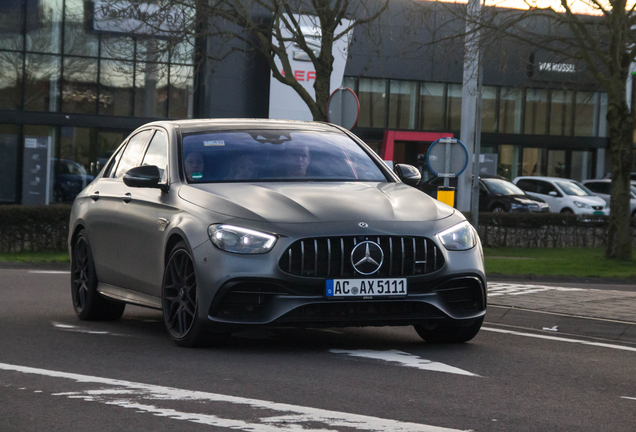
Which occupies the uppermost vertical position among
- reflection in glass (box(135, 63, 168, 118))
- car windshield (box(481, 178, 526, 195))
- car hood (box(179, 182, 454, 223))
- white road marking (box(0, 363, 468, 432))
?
reflection in glass (box(135, 63, 168, 118))

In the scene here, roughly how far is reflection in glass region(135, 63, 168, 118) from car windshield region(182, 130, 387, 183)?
87.6 ft

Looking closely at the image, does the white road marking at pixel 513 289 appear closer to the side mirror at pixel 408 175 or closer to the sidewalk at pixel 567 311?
the sidewalk at pixel 567 311

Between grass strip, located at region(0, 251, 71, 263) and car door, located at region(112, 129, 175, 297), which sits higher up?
car door, located at region(112, 129, 175, 297)

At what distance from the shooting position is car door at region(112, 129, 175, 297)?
7.40 meters

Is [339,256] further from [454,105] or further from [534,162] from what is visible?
[534,162]

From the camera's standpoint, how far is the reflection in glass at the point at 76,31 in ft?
109

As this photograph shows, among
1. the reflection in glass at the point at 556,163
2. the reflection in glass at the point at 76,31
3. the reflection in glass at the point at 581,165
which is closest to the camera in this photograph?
the reflection in glass at the point at 76,31

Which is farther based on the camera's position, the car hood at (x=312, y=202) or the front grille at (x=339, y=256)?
the car hood at (x=312, y=202)

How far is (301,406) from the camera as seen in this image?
5.07 meters

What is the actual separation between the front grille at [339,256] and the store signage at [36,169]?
25294mm

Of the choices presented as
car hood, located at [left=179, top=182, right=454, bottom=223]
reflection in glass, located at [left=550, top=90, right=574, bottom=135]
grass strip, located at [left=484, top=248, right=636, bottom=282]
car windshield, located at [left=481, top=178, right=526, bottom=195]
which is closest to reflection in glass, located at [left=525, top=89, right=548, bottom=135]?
reflection in glass, located at [left=550, top=90, right=574, bottom=135]

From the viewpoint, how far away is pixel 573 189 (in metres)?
34.7

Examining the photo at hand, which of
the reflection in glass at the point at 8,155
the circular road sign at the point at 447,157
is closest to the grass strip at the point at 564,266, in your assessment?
the circular road sign at the point at 447,157

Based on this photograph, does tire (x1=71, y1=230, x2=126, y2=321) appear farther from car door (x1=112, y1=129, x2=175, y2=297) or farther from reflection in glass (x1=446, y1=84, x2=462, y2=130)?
reflection in glass (x1=446, y1=84, x2=462, y2=130)
